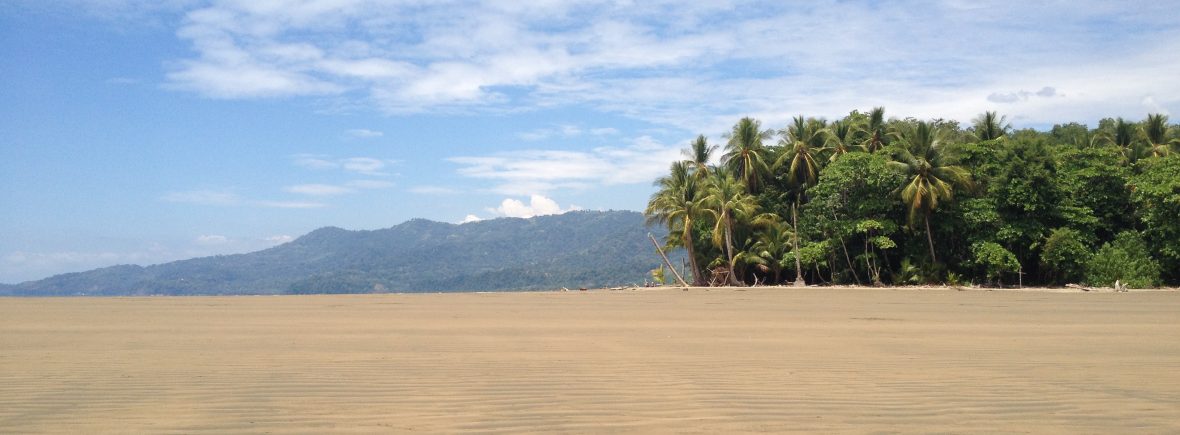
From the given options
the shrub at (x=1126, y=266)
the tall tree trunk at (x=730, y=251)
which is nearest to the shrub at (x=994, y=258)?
the shrub at (x=1126, y=266)

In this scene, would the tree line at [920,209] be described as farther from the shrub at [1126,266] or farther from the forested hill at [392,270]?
the forested hill at [392,270]

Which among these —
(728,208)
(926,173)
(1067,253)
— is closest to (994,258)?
(1067,253)

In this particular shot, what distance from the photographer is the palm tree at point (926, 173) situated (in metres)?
30.8

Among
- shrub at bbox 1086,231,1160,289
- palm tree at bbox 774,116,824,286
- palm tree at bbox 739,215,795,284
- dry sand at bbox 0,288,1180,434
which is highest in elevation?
palm tree at bbox 774,116,824,286

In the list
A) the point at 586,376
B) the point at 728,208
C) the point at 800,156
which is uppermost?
the point at 800,156

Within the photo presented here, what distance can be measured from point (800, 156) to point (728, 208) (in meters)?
→ 5.01

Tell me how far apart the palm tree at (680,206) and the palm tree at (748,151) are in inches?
83.5

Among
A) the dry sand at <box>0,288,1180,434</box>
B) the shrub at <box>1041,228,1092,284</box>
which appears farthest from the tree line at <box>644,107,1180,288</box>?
the dry sand at <box>0,288,1180,434</box>

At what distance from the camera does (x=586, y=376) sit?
23.9ft

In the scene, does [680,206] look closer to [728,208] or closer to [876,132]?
[728,208]

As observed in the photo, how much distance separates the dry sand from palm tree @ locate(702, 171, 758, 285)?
69.5ft

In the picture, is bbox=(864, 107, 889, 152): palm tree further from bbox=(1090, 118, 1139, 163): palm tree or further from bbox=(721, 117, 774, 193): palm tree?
bbox=(1090, 118, 1139, 163): palm tree

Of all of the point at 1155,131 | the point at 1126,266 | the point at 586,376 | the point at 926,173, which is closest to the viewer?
the point at 586,376

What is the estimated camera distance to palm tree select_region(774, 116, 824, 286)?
121ft
